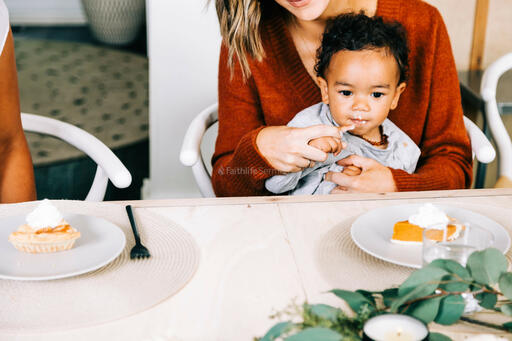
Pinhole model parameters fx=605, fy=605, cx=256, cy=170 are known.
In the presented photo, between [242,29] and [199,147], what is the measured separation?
13.3 inches

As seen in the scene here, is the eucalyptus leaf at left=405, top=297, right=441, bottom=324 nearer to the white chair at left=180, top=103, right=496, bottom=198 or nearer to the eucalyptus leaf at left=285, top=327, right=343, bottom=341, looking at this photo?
the eucalyptus leaf at left=285, top=327, right=343, bottom=341

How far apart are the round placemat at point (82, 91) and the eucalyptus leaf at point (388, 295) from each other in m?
2.75

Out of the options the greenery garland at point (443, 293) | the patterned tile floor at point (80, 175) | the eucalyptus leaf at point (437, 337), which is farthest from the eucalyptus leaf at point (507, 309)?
the patterned tile floor at point (80, 175)

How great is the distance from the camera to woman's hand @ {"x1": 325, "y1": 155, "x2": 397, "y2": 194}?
1461 millimetres

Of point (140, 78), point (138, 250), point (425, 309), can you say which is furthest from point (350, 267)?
point (140, 78)

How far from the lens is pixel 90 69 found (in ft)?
16.5

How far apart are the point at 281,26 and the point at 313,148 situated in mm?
479

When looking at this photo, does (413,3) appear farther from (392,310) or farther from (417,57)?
(392,310)

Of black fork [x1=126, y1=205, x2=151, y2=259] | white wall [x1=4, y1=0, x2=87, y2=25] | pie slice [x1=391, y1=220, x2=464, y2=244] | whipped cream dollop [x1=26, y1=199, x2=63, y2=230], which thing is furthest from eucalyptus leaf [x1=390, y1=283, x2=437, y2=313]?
white wall [x1=4, y1=0, x2=87, y2=25]

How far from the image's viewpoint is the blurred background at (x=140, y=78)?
2.33m

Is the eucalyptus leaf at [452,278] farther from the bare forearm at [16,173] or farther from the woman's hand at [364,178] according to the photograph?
the bare forearm at [16,173]

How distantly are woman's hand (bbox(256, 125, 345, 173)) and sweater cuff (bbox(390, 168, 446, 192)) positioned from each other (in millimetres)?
215

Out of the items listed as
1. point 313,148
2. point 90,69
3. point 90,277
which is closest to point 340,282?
point 90,277

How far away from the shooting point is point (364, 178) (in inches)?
57.6
